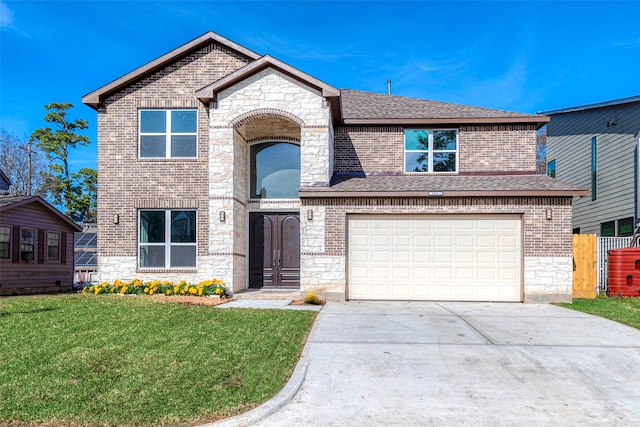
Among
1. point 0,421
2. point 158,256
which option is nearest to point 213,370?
point 0,421

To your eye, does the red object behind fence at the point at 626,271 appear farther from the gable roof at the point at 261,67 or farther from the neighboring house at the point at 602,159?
the gable roof at the point at 261,67

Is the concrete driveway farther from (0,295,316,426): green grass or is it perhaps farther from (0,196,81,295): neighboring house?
(0,196,81,295): neighboring house

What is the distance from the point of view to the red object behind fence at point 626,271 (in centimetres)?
1326

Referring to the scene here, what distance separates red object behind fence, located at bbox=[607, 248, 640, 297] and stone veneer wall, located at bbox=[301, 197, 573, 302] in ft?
7.60

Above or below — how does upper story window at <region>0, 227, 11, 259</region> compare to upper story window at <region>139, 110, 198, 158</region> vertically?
below

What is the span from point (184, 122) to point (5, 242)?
859cm

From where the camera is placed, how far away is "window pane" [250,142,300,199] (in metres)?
14.9

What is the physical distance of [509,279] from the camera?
12.5 metres

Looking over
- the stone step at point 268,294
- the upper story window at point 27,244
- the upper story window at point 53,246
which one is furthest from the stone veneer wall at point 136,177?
the upper story window at point 53,246

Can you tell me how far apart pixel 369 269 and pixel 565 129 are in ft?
46.3

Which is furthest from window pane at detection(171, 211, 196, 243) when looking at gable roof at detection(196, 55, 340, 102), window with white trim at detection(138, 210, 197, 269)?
gable roof at detection(196, 55, 340, 102)

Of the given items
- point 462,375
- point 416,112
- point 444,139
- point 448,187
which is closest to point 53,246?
point 416,112

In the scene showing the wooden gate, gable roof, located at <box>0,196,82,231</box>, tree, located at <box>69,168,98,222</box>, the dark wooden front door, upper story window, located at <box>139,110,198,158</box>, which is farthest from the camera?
tree, located at <box>69,168,98,222</box>

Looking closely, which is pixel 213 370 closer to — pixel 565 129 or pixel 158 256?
pixel 158 256
